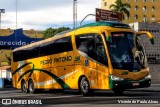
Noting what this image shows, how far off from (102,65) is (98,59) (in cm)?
43

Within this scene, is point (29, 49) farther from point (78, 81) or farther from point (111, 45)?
point (111, 45)

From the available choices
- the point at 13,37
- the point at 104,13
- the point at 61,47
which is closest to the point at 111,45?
the point at 61,47

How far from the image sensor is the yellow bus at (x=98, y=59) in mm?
19578

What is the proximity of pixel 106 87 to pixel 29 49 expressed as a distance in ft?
31.9

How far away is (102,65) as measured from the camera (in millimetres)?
19953

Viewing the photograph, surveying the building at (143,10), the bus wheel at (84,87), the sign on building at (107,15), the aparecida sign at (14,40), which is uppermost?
the building at (143,10)

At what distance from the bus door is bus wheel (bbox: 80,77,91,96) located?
86 centimetres

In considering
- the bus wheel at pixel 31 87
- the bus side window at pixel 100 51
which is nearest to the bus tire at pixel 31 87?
the bus wheel at pixel 31 87

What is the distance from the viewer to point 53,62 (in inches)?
964

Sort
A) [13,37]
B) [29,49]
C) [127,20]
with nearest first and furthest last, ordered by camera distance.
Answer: [29,49], [13,37], [127,20]

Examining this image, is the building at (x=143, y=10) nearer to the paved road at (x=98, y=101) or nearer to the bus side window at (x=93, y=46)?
the bus side window at (x=93, y=46)

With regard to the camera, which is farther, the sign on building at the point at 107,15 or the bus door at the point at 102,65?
the sign on building at the point at 107,15

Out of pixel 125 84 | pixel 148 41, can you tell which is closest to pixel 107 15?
pixel 148 41

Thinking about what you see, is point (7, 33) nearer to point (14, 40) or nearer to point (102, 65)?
point (14, 40)
